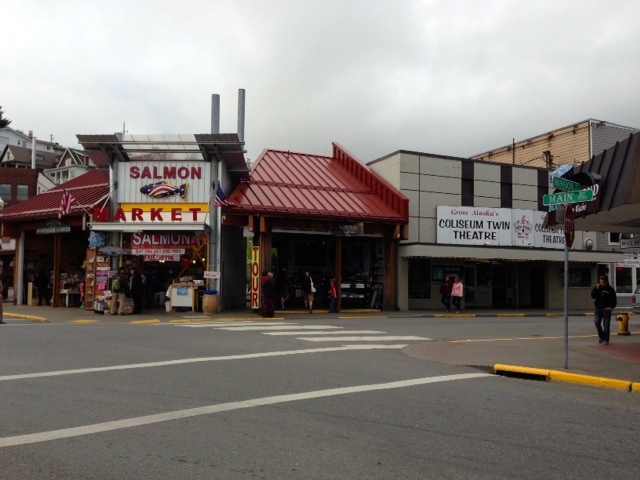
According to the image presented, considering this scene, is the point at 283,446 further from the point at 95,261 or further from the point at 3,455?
the point at 95,261

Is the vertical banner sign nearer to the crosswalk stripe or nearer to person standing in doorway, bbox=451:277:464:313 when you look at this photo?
the crosswalk stripe

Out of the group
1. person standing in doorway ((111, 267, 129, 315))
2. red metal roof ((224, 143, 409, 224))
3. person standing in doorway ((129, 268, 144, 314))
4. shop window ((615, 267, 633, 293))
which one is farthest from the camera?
shop window ((615, 267, 633, 293))

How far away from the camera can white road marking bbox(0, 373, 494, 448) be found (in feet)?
19.4

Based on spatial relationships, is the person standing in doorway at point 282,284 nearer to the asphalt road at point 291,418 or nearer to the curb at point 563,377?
the asphalt road at point 291,418

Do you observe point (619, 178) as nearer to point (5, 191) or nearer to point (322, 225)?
point (322, 225)

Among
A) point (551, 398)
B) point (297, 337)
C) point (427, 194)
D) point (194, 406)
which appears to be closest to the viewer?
point (194, 406)

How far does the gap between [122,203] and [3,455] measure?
19584 mm

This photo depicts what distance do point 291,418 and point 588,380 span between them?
5.50 m

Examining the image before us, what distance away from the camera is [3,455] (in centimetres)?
534

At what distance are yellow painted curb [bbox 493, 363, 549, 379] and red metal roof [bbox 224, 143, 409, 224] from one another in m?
14.5

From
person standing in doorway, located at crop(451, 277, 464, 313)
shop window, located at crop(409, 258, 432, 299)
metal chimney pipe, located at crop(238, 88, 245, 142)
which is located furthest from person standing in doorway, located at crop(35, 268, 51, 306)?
person standing in doorway, located at crop(451, 277, 464, 313)

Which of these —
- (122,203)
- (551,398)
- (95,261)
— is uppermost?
(122,203)

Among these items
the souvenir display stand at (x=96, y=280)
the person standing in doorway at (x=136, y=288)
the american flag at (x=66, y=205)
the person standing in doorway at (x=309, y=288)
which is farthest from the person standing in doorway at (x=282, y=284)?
the american flag at (x=66, y=205)

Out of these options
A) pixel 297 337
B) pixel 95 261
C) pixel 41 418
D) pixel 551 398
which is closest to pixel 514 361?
pixel 551 398
